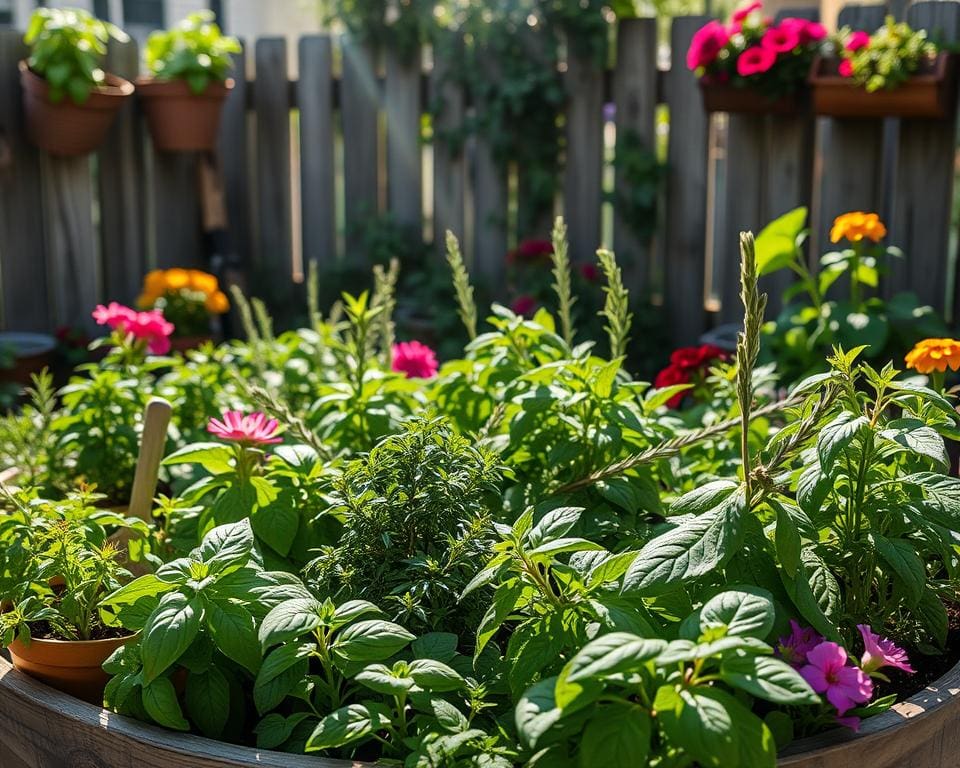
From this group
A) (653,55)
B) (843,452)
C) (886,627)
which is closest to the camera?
(843,452)

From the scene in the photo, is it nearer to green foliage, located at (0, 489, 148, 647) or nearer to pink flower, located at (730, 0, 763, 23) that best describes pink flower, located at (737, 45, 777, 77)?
pink flower, located at (730, 0, 763, 23)

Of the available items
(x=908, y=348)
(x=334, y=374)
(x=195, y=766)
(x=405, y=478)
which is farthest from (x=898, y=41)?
(x=195, y=766)

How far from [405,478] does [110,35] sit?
4.62 meters

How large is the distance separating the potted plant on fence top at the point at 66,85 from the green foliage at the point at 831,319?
123 inches

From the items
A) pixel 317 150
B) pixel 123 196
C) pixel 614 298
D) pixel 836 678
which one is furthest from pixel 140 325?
pixel 317 150

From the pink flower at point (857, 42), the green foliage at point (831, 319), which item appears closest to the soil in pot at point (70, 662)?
the green foliage at point (831, 319)

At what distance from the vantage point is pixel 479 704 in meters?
1.46

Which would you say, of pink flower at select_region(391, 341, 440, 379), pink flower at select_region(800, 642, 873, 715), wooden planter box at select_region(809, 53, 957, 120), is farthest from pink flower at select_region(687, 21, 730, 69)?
pink flower at select_region(800, 642, 873, 715)

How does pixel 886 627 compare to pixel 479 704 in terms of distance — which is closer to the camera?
pixel 479 704

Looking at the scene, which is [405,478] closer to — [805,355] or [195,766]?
[195,766]

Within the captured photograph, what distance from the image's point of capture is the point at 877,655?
1510mm

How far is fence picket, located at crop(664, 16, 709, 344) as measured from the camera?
16.3ft

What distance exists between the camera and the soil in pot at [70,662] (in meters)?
1.69

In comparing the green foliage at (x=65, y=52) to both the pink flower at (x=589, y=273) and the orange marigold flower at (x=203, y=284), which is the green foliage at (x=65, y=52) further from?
the pink flower at (x=589, y=273)
